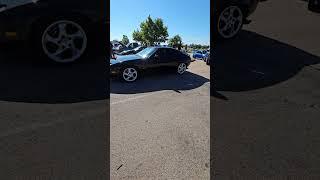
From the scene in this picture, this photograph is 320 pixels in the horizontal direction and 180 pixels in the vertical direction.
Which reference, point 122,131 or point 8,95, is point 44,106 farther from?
point 122,131

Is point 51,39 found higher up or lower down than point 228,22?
lower down

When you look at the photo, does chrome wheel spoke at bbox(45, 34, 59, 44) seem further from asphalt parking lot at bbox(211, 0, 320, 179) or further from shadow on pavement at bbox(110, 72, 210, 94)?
shadow on pavement at bbox(110, 72, 210, 94)

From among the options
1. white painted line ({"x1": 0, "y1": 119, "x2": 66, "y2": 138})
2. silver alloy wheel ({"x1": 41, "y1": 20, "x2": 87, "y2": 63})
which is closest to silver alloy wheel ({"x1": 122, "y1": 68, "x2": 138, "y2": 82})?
white painted line ({"x1": 0, "y1": 119, "x2": 66, "y2": 138})

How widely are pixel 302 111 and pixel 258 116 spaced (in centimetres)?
66

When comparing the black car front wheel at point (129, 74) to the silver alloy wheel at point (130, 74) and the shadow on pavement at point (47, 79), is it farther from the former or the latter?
the shadow on pavement at point (47, 79)

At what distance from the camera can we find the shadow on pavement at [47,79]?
75.9 inches

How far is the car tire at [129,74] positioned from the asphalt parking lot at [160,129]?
0.11 metres

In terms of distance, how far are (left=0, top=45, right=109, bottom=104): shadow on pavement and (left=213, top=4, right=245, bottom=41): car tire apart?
1.09m

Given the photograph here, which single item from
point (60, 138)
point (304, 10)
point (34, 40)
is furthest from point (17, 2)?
point (304, 10)

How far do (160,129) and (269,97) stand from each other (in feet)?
5.22

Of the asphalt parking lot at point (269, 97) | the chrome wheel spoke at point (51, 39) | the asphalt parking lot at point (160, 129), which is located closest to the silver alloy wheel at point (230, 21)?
the asphalt parking lot at point (269, 97)

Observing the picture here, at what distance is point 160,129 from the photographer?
2744mm

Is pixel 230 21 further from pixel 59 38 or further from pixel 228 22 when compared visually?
pixel 59 38

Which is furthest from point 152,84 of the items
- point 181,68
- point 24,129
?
point 24,129
